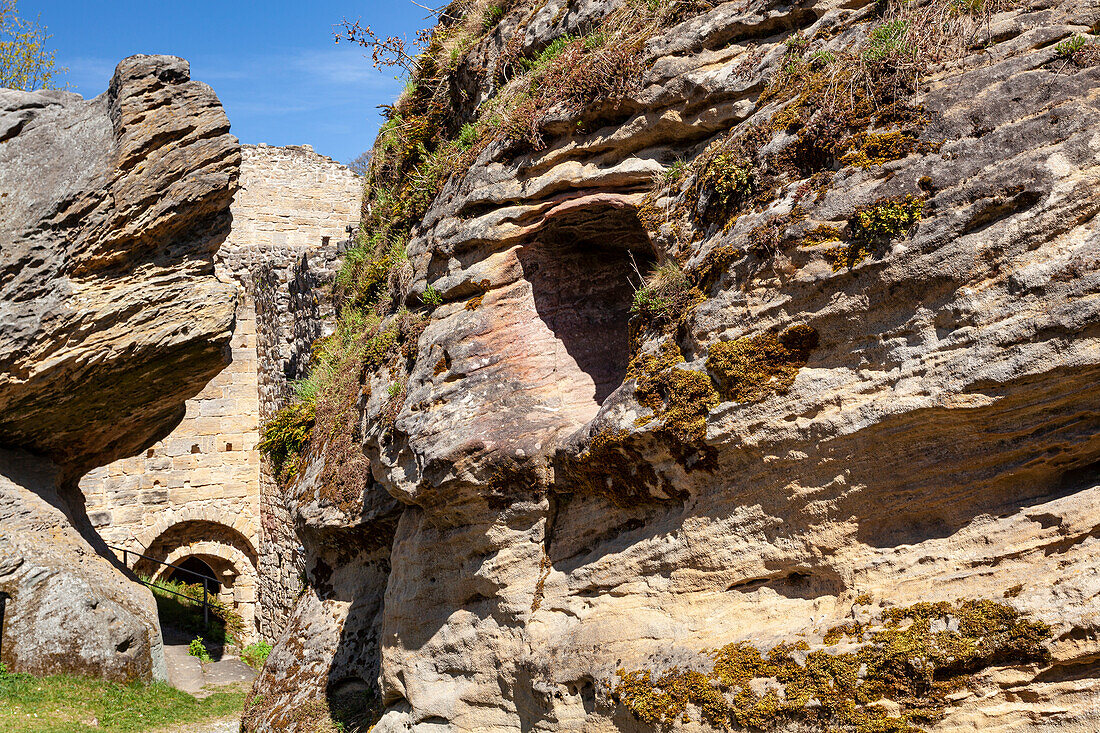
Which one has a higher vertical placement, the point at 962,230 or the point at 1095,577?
the point at 962,230

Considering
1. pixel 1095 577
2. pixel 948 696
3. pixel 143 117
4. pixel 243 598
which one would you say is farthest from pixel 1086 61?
pixel 243 598

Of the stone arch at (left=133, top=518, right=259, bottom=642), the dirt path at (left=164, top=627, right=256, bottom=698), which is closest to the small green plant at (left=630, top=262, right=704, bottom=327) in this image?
the dirt path at (left=164, top=627, right=256, bottom=698)

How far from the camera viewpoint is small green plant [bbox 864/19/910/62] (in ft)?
14.1

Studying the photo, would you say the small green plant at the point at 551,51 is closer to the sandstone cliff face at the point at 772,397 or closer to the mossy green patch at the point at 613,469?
the sandstone cliff face at the point at 772,397

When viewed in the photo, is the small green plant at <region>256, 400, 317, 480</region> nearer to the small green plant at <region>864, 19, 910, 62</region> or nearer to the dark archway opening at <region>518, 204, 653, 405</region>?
the dark archway opening at <region>518, 204, 653, 405</region>

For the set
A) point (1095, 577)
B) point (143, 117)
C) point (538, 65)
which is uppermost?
point (143, 117)

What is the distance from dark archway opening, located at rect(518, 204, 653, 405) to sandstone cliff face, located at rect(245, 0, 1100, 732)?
2 cm

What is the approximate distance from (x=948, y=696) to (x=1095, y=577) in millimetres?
738

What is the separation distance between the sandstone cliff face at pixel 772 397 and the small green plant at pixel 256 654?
317 inches

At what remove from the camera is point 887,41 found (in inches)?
174

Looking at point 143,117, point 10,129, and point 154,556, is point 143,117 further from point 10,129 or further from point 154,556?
point 154,556

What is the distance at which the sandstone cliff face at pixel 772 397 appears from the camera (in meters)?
3.62

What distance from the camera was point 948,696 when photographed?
3574mm

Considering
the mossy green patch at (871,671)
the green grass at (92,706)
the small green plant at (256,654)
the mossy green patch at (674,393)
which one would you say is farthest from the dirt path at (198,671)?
the mossy green patch at (871,671)
